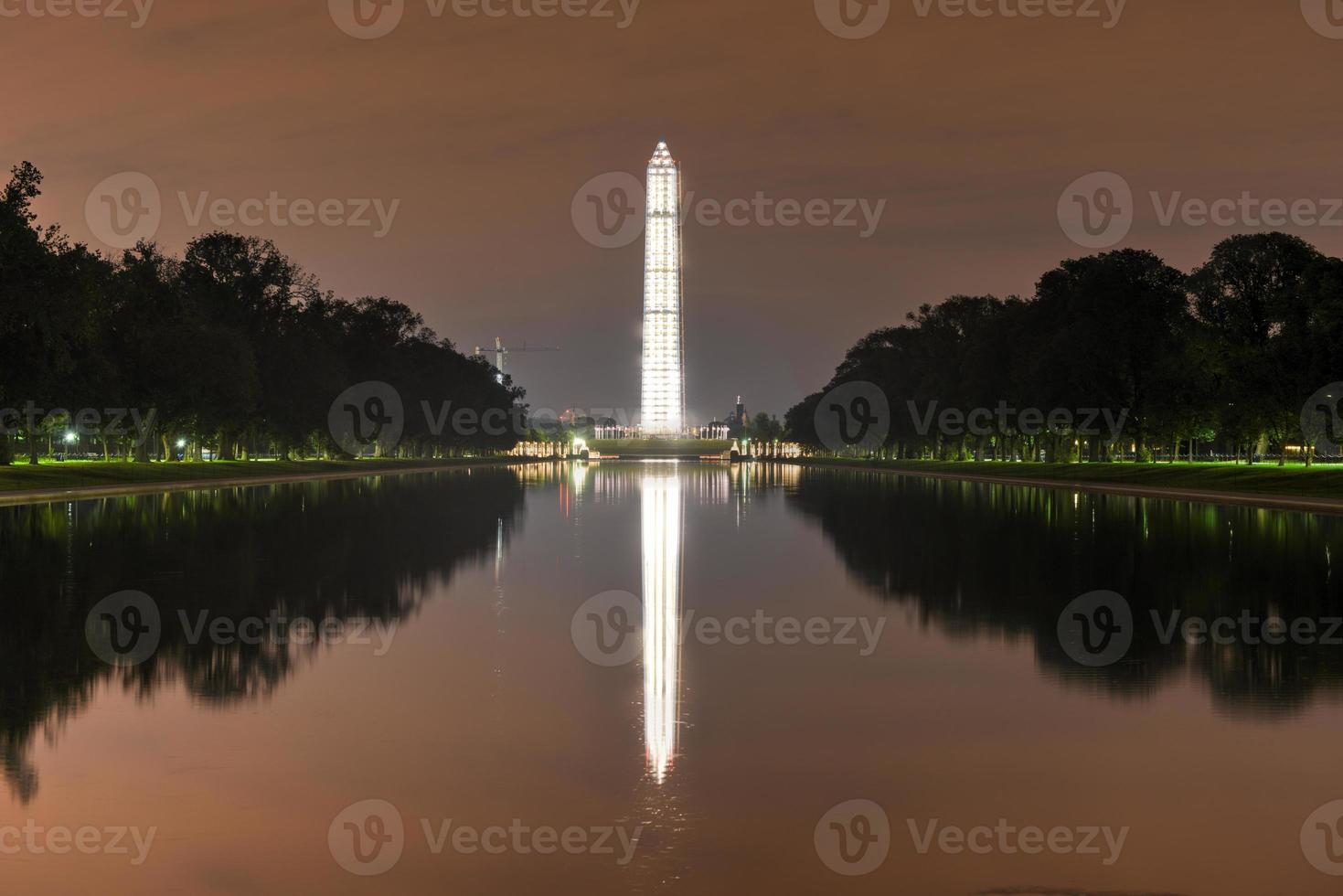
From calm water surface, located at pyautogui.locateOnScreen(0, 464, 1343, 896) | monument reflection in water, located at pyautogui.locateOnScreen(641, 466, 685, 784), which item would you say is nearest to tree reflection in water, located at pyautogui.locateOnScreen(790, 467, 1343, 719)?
calm water surface, located at pyautogui.locateOnScreen(0, 464, 1343, 896)

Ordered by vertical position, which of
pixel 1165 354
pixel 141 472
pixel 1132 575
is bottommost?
pixel 1132 575

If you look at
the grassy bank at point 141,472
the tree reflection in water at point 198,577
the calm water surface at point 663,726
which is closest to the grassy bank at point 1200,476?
the tree reflection in water at point 198,577

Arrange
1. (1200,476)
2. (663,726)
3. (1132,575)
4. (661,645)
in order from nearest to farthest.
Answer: (663,726)
(661,645)
(1132,575)
(1200,476)

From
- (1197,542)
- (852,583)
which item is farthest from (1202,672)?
(1197,542)

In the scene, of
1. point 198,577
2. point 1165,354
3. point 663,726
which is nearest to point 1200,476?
point 1165,354

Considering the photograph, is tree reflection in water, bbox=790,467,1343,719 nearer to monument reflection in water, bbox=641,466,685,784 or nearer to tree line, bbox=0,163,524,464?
monument reflection in water, bbox=641,466,685,784

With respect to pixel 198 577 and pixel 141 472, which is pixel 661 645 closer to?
pixel 198 577

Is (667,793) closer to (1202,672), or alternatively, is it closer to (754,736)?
(754,736)
